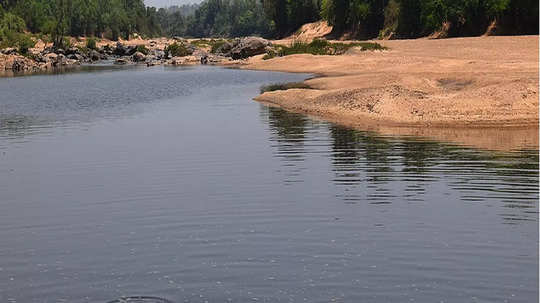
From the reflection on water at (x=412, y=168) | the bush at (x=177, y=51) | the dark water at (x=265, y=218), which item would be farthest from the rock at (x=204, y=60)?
the reflection on water at (x=412, y=168)

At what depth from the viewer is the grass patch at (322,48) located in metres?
86.9

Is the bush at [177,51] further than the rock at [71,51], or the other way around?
the rock at [71,51]

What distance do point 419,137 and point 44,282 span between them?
20057 mm

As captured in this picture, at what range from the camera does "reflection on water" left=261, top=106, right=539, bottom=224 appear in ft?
64.8

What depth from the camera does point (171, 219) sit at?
18.0 metres

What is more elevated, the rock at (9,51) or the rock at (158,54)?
the rock at (9,51)

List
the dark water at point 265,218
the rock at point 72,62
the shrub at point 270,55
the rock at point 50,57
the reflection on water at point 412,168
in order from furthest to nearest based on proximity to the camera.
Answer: the rock at point 72,62
the rock at point 50,57
the shrub at point 270,55
the reflection on water at point 412,168
the dark water at point 265,218

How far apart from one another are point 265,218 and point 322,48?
7374 cm

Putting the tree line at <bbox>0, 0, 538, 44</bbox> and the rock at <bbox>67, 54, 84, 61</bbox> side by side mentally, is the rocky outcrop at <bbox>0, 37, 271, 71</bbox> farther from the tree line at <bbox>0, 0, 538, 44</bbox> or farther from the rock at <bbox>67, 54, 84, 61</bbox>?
the tree line at <bbox>0, 0, 538, 44</bbox>

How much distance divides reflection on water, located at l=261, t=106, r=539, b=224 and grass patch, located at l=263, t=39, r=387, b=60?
55.0 meters

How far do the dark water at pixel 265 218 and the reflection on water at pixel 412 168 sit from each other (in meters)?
0.08

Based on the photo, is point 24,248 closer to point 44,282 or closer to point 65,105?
point 44,282

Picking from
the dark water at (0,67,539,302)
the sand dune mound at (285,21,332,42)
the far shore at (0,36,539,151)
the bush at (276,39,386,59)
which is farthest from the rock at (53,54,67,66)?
the dark water at (0,67,539,302)

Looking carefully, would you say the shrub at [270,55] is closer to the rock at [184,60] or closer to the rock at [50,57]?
the rock at [184,60]
